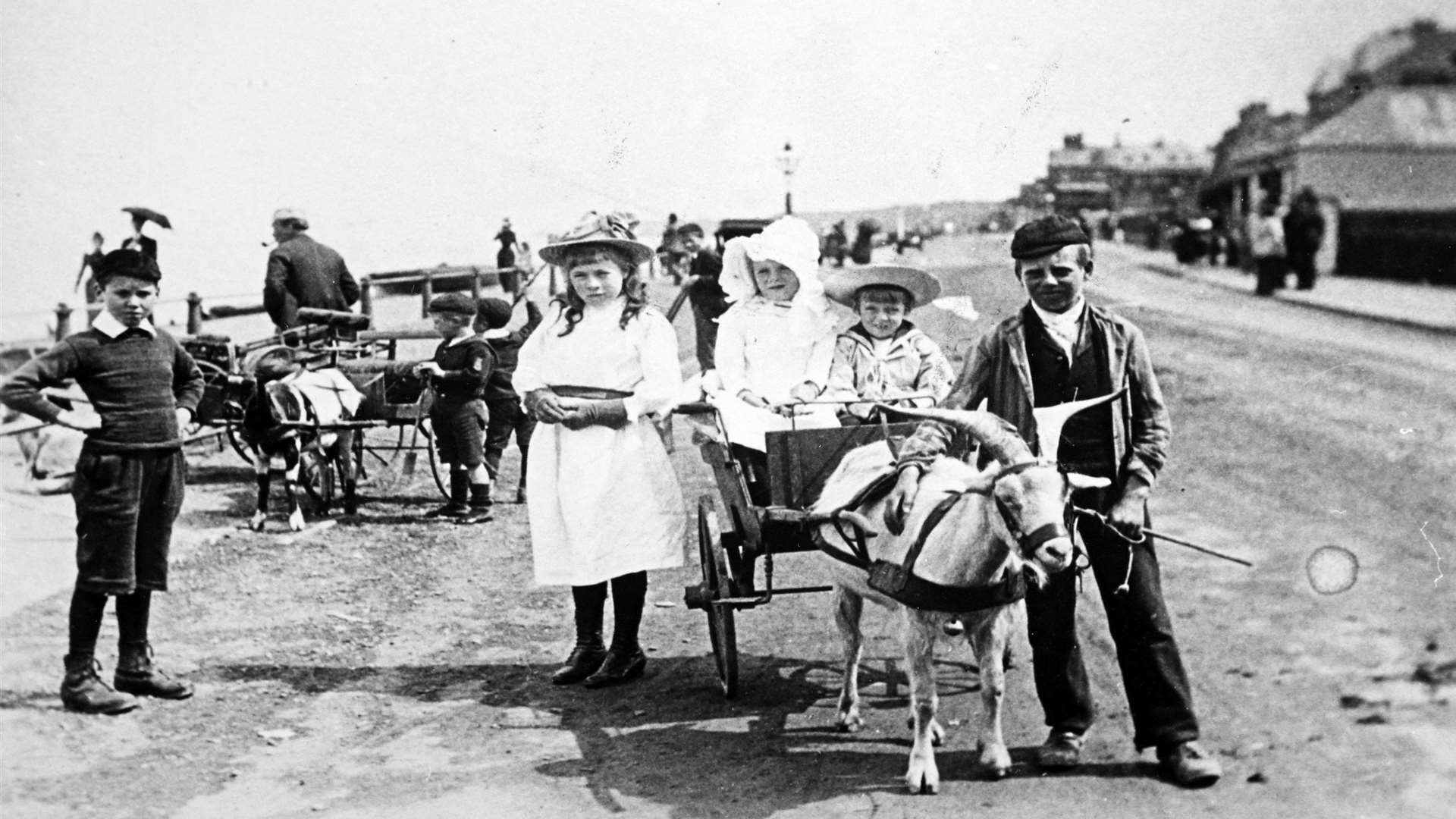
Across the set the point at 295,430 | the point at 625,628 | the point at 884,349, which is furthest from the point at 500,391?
the point at 884,349

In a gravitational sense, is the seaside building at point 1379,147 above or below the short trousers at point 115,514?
above

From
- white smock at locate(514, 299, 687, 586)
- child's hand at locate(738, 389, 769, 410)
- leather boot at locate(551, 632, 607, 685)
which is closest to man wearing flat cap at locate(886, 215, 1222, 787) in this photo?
child's hand at locate(738, 389, 769, 410)

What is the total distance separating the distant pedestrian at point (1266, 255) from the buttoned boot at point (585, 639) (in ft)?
21.2

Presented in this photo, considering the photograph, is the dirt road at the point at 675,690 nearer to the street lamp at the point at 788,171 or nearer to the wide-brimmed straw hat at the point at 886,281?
the wide-brimmed straw hat at the point at 886,281

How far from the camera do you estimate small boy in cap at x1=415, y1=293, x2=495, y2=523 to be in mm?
9445

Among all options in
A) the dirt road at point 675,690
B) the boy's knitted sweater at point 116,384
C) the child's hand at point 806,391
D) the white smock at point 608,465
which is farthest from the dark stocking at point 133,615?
the child's hand at point 806,391

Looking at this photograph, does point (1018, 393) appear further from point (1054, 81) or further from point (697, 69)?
point (697, 69)

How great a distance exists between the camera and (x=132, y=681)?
5.84m

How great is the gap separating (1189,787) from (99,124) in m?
6.18

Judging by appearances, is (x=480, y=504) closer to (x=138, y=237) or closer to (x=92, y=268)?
→ (x=138, y=237)

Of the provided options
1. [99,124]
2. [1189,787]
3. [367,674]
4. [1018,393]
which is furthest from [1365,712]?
[99,124]

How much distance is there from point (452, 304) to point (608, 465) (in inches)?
149

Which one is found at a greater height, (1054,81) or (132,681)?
(1054,81)

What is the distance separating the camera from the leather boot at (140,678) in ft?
19.1
